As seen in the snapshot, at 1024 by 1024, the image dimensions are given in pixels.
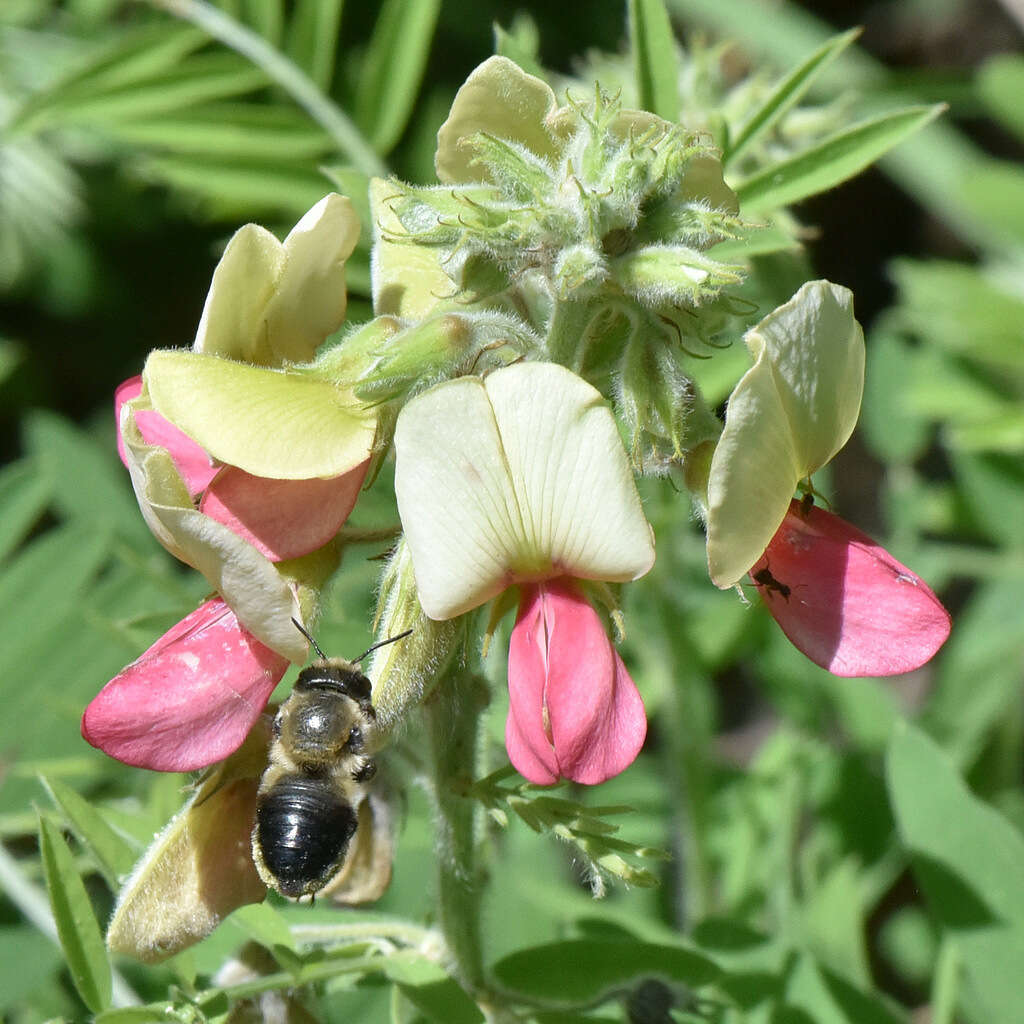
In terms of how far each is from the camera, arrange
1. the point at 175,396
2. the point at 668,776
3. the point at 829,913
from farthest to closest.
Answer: the point at 668,776, the point at 829,913, the point at 175,396

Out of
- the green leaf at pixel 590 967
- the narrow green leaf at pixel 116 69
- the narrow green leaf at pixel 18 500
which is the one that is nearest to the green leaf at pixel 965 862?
Result: the green leaf at pixel 590 967

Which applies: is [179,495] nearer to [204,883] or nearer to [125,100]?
[204,883]

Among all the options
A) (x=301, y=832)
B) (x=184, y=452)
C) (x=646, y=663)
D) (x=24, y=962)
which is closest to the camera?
(x=301, y=832)

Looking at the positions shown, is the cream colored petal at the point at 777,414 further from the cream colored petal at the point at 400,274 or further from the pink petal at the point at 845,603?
the cream colored petal at the point at 400,274

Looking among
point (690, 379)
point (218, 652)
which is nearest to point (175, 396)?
point (218, 652)

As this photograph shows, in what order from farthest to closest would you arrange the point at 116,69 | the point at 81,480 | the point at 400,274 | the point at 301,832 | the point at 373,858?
the point at 81,480, the point at 116,69, the point at 373,858, the point at 400,274, the point at 301,832

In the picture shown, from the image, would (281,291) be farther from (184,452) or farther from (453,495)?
(453,495)

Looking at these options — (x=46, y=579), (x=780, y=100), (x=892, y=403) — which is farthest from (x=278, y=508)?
(x=892, y=403)

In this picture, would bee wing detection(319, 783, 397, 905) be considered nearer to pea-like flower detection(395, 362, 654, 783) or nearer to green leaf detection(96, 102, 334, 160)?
pea-like flower detection(395, 362, 654, 783)
